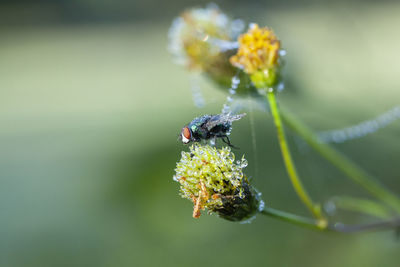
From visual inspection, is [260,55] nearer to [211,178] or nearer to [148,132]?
[211,178]

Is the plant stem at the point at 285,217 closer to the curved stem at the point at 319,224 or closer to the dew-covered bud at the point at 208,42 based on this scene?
the curved stem at the point at 319,224

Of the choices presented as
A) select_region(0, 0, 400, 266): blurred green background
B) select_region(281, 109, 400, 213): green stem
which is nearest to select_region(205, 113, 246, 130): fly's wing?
select_region(0, 0, 400, 266): blurred green background

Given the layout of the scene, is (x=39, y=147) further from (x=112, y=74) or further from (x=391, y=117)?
(x=391, y=117)

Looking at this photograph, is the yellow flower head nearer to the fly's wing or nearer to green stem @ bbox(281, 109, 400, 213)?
green stem @ bbox(281, 109, 400, 213)

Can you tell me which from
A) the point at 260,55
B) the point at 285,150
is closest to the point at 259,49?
the point at 260,55

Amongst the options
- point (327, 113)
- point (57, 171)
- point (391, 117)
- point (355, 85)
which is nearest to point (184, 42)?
point (391, 117)

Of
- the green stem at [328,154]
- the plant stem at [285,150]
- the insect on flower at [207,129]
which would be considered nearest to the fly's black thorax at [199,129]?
the insect on flower at [207,129]

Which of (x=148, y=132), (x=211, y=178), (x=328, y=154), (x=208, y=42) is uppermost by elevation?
(x=148, y=132)

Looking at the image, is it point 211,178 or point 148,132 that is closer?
point 211,178
